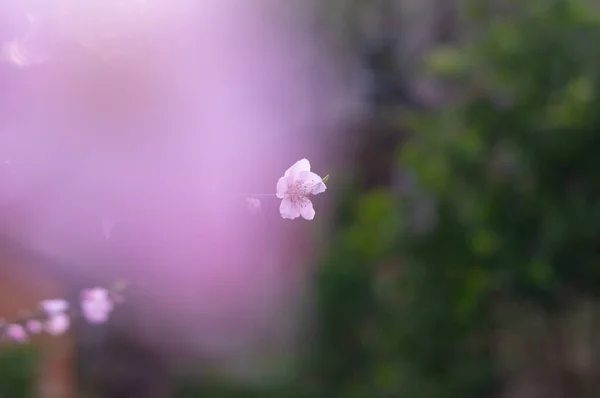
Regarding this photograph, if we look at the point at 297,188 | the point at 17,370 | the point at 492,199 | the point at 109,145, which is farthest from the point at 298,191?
the point at 17,370

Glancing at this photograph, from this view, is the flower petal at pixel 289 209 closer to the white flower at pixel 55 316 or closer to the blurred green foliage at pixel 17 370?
the white flower at pixel 55 316

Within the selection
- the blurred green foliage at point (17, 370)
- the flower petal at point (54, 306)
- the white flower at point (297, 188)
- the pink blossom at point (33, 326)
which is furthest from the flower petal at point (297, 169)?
the blurred green foliage at point (17, 370)

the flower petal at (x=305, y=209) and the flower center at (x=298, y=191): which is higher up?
the flower center at (x=298, y=191)

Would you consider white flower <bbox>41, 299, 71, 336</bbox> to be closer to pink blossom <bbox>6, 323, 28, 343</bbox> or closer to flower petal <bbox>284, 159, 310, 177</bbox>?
pink blossom <bbox>6, 323, 28, 343</bbox>

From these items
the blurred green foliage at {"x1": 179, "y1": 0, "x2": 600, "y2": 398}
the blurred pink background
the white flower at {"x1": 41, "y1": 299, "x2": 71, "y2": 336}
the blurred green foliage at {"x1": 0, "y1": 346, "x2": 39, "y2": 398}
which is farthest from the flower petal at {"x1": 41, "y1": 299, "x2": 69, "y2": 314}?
the blurred green foliage at {"x1": 0, "y1": 346, "x2": 39, "y2": 398}

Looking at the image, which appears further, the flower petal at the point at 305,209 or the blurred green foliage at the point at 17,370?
the blurred green foliage at the point at 17,370

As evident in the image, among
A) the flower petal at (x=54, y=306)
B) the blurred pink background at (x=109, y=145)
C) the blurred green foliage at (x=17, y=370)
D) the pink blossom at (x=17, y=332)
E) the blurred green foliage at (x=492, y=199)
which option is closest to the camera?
the blurred pink background at (x=109, y=145)

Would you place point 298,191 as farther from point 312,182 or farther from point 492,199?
point 492,199
